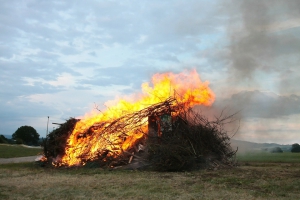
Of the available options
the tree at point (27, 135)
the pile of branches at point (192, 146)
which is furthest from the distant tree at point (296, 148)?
the tree at point (27, 135)

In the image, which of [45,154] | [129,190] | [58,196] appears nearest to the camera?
[58,196]

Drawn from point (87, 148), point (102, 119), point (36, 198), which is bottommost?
point (36, 198)

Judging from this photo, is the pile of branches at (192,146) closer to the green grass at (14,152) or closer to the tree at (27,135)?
the green grass at (14,152)

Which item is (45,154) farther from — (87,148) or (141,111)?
(141,111)

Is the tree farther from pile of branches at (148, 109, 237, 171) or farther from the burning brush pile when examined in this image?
pile of branches at (148, 109, 237, 171)

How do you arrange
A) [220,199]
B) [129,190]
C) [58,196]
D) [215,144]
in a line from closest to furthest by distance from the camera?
1. [220,199]
2. [58,196]
3. [129,190]
4. [215,144]

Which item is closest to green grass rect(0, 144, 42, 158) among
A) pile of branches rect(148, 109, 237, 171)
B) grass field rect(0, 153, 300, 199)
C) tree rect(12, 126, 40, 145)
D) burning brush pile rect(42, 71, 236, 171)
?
burning brush pile rect(42, 71, 236, 171)

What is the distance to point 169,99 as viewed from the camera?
17.2m

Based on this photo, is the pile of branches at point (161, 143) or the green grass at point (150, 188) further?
the pile of branches at point (161, 143)

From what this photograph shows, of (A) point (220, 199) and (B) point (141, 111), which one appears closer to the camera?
(A) point (220, 199)

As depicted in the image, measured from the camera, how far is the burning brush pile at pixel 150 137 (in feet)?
50.8

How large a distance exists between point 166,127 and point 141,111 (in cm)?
143

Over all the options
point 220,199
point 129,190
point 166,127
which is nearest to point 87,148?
point 166,127

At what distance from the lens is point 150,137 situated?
16312 millimetres
